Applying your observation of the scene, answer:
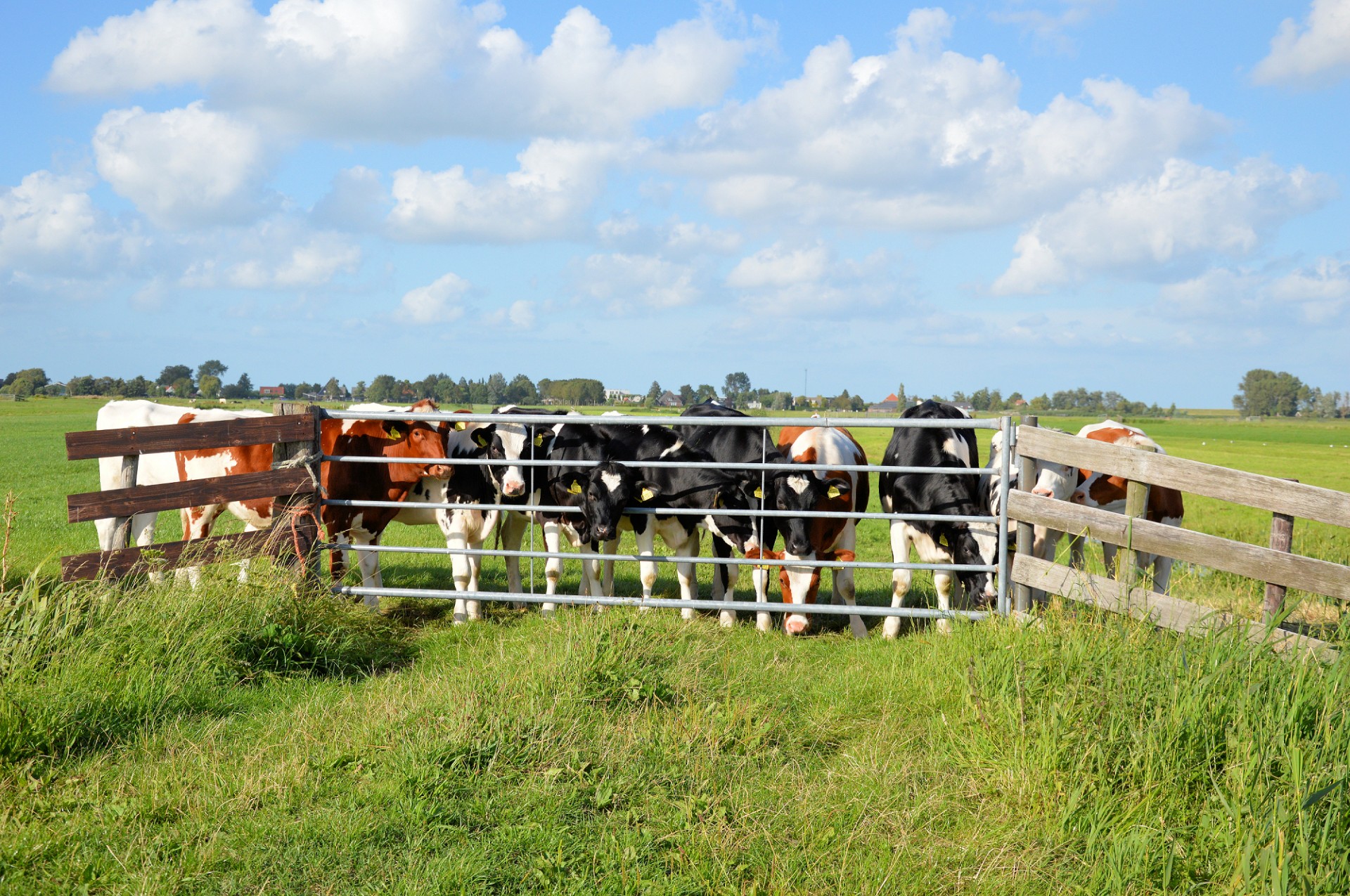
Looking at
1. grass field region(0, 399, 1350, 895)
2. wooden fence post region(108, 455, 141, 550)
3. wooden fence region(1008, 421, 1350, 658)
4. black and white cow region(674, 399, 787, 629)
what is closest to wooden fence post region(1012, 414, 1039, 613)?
wooden fence region(1008, 421, 1350, 658)

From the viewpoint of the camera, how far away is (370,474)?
29.2 feet

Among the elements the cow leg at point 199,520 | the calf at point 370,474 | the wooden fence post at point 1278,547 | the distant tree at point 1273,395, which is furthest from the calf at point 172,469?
the distant tree at point 1273,395

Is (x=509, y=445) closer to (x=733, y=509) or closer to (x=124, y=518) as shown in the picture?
(x=733, y=509)

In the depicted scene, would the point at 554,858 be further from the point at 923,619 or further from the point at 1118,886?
the point at 923,619

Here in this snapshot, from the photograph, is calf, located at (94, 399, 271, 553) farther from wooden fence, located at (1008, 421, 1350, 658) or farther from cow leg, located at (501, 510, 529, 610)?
wooden fence, located at (1008, 421, 1350, 658)

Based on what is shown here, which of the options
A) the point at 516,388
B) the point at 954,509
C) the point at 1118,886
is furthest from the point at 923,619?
the point at 516,388

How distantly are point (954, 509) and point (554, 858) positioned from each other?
544 centimetres

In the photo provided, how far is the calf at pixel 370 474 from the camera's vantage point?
341 inches

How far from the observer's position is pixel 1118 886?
3.46 m

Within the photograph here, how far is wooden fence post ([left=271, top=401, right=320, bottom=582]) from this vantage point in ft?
24.3

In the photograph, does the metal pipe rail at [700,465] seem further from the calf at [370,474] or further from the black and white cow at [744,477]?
the calf at [370,474]

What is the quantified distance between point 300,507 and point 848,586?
4.72m

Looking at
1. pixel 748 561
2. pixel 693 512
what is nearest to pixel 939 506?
pixel 748 561

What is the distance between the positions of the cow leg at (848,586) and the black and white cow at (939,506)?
228 mm
